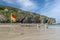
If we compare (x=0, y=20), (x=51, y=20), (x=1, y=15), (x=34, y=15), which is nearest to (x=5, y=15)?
(x=1, y=15)

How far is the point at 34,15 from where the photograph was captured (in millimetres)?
91875

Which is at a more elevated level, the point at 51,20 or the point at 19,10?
the point at 19,10

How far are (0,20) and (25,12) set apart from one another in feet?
91.5

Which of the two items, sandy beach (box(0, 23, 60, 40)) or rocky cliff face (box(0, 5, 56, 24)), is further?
rocky cliff face (box(0, 5, 56, 24))

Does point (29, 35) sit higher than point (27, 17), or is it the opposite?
point (27, 17)

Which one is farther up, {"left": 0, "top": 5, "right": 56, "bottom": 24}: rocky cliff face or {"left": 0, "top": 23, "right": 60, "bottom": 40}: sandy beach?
{"left": 0, "top": 5, "right": 56, "bottom": 24}: rocky cliff face

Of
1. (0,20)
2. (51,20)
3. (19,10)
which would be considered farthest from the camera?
(19,10)

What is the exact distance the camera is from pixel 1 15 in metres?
80.4

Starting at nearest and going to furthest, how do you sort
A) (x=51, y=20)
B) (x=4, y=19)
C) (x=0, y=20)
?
(x=0, y=20)
(x=4, y=19)
(x=51, y=20)

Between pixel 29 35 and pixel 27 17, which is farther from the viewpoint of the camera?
pixel 27 17

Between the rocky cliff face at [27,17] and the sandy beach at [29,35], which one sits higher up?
the rocky cliff face at [27,17]

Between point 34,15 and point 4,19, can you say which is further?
point 34,15

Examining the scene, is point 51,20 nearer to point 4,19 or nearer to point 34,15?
point 34,15

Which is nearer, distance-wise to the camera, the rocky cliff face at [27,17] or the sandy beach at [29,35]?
the sandy beach at [29,35]
